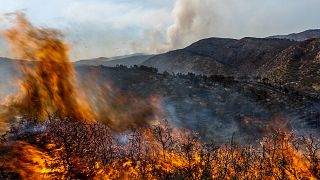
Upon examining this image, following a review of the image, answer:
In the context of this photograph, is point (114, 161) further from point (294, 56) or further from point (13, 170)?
point (294, 56)

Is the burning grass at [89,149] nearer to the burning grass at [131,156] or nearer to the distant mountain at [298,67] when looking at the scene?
the burning grass at [131,156]

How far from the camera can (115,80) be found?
10481cm

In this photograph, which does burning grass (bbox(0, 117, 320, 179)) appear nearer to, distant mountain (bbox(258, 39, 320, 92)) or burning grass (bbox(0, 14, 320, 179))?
burning grass (bbox(0, 14, 320, 179))

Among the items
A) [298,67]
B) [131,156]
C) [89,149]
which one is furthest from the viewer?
[298,67]

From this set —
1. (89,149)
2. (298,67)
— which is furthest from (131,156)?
(298,67)

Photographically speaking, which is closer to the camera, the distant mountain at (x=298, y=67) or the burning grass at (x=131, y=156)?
the burning grass at (x=131, y=156)

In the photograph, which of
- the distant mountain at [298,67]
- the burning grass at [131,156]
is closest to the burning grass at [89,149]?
the burning grass at [131,156]

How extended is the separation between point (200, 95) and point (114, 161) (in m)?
43.8

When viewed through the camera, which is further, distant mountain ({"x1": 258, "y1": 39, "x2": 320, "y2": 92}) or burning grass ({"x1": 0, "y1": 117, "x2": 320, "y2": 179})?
distant mountain ({"x1": 258, "y1": 39, "x2": 320, "y2": 92})

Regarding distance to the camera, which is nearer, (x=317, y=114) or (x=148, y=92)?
(x=317, y=114)

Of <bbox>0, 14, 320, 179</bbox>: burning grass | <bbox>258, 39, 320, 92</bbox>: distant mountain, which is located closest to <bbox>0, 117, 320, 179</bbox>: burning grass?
<bbox>0, 14, 320, 179</bbox>: burning grass

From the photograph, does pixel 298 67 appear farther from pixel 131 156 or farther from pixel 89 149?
pixel 89 149

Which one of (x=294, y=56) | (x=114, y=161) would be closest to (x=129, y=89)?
(x=114, y=161)

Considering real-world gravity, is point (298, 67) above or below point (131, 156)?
above
